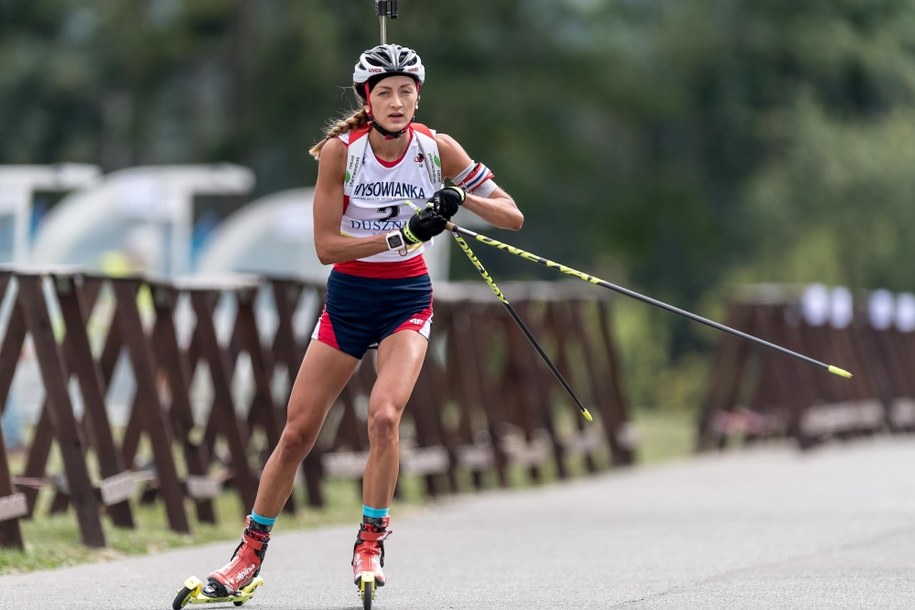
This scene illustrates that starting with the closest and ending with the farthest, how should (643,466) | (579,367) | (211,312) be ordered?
(211,312) < (643,466) < (579,367)

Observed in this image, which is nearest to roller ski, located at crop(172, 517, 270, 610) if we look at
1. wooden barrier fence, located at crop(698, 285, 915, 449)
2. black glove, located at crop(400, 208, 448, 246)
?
black glove, located at crop(400, 208, 448, 246)

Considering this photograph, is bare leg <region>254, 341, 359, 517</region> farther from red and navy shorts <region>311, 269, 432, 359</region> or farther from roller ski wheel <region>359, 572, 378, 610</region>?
roller ski wheel <region>359, 572, 378, 610</region>

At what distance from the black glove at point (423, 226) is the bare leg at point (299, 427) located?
67 centimetres

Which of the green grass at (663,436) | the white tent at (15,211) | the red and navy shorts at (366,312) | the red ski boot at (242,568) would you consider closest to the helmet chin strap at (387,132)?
the red and navy shorts at (366,312)

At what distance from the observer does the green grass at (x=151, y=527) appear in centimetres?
945

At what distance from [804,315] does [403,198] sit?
15.4 metres

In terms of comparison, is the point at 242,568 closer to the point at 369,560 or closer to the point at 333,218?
the point at 369,560

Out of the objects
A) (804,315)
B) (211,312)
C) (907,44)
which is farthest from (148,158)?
(211,312)

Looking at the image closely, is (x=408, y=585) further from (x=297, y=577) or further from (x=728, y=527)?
(x=728, y=527)

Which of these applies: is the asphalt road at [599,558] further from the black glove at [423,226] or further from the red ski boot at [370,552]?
the black glove at [423,226]

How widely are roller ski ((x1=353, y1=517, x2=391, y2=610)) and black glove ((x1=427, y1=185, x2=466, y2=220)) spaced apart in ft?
3.96

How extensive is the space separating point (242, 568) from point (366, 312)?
1121 mm

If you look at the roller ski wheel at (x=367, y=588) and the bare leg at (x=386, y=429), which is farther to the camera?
the bare leg at (x=386, y=429)

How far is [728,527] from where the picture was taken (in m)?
12.3
